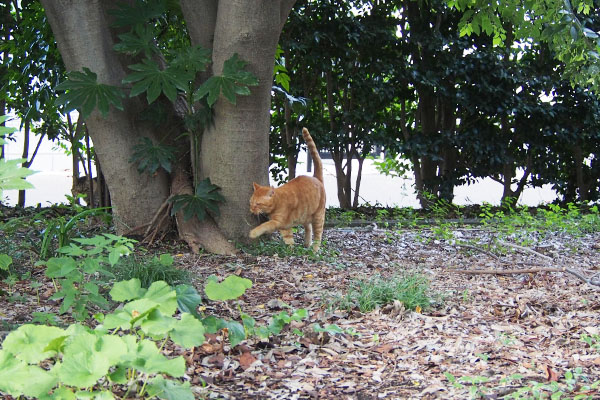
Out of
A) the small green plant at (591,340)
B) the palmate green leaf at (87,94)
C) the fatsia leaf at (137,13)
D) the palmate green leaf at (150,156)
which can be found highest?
the fatsia leaf at (137,13)

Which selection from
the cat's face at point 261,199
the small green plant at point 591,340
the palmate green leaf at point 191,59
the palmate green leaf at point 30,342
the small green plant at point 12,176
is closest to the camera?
the small green plant at point 12,176

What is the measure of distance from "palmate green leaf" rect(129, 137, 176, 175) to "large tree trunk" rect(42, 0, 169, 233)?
126mm

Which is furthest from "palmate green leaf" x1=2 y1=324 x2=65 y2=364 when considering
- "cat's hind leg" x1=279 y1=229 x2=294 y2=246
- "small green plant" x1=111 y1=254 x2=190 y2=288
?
"cat's hind leg" x1=279 y1=229 x2=294 y2=246

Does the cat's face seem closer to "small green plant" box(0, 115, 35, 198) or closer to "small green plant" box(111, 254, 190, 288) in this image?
"small green plant" box(111, 254, 190, 288)

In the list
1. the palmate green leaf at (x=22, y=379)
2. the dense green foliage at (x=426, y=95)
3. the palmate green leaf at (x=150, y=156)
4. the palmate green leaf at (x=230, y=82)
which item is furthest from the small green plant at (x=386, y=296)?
the dense green foliage at (x=426, y=95)

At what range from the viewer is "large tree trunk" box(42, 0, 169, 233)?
14.9 ft

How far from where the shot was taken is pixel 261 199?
4723 mm

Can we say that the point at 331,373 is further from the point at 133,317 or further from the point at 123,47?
the point at 123,47

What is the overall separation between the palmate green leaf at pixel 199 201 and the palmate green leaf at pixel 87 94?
2.57 feet

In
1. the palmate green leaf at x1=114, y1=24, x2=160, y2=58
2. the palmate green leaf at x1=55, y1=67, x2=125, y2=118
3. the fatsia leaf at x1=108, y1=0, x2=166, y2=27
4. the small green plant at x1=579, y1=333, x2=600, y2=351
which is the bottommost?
the small green plant at x1=579, y1=333, x2=600, y2=351

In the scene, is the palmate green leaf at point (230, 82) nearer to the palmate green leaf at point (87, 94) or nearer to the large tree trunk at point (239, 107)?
the large tree trunk at point (239, 107)

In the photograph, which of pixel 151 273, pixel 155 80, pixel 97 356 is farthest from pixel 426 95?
pixel 97 356

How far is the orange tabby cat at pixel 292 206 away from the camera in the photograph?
188 inches

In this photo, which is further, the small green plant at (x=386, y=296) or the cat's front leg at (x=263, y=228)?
the cat's front leg at (x=263, y=228)
